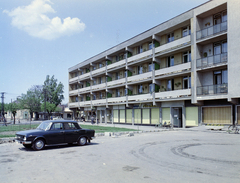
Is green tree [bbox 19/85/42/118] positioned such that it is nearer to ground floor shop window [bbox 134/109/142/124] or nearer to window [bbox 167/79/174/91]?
ground floor shop window [bbox 134/109/142/124]

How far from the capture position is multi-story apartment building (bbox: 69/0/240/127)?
24266 mm

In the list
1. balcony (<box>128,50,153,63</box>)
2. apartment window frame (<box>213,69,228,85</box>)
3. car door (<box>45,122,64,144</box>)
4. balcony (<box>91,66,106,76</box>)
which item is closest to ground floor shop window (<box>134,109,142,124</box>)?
balcony (<box>128,50,153,63</box>)

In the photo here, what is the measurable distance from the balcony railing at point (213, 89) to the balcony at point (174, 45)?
5.96 metres

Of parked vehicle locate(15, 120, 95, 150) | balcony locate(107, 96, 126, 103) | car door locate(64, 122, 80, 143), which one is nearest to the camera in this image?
parked vehicle locate(15, 120, 95, 150)

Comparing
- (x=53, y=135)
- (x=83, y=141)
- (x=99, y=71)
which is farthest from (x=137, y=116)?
(x=53, y=135)

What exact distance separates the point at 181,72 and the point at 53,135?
20.5 meters

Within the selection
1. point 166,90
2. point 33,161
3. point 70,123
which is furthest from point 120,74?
point 33,161

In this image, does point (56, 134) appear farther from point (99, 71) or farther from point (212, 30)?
point (99, 71)

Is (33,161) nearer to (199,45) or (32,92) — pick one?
(199,45)

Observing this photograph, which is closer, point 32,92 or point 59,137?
point 59,137

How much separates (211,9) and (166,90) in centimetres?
1215

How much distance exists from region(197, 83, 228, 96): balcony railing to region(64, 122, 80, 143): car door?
1773 cm

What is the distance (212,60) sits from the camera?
83.6ft

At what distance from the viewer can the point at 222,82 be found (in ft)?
82.8
